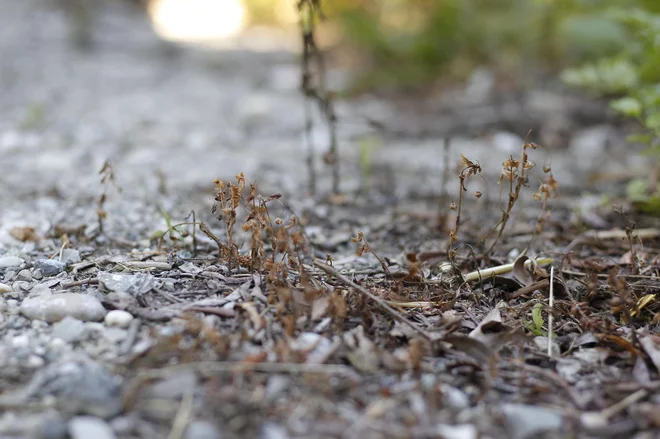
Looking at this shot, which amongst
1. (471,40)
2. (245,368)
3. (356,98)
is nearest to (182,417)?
(245,368)

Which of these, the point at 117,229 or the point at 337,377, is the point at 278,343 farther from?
the point at 117,229

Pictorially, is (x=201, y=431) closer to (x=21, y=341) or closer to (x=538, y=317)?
(x=21, y=341)

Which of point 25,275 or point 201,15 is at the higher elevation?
point 201,15

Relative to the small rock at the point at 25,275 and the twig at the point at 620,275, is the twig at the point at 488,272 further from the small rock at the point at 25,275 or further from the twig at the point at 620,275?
the small rock at the point at 25,275

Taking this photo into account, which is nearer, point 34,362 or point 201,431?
point 201,431

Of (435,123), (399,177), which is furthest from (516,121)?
(399,177)

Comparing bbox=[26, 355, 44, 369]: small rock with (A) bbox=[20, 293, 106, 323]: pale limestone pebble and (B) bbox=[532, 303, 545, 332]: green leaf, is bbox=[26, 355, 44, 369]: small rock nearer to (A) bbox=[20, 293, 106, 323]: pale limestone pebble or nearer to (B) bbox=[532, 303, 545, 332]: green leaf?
(A) bbox=[20, 293, 106, 323]: pale limestone pebble

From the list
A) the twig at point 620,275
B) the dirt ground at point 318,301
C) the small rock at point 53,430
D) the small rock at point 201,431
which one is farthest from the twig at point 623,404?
the small rock at point 53,430
